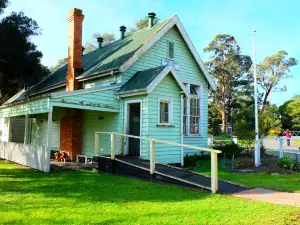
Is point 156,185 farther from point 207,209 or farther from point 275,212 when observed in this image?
point 275,212

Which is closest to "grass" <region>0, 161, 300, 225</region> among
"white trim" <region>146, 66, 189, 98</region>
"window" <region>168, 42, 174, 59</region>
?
"white trim" <region>146, 66, 189, 98</region>

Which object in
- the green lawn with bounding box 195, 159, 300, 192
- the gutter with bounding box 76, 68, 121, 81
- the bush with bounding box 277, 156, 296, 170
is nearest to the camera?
the green lawn with bounding box 195, 159, 300, 192

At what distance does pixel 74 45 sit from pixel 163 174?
9.20m

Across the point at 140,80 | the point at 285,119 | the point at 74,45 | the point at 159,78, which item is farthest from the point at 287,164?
the point at 285,119

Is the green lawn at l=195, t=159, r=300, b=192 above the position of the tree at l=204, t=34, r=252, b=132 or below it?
below

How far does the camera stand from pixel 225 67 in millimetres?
57250

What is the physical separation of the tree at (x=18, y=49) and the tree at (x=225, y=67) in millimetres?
43481

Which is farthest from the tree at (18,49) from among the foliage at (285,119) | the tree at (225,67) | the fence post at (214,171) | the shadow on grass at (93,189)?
the foliage at (285,119)

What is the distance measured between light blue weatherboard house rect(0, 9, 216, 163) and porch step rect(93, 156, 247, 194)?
1645 mm

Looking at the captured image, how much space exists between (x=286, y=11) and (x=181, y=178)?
34.3ft

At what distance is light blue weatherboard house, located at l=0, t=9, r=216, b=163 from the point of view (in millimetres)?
11906

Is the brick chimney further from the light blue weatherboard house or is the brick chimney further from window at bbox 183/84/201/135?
window at bbox 183/84/201/135

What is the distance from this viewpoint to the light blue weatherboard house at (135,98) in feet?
39.1

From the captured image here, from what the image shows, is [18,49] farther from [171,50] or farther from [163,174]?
[163,174]
